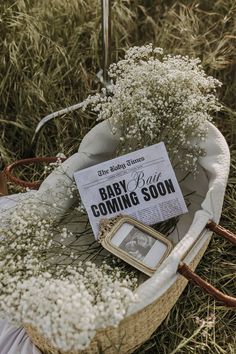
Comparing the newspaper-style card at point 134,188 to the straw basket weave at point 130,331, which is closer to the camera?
the straw basket weave at point 130,331

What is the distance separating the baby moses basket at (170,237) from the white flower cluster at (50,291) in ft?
0.19

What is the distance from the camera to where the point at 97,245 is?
1463 mm

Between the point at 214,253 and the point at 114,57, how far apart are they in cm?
81

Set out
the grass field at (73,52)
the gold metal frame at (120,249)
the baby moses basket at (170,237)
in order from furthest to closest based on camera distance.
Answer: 1. the grass field at (73,52)
2. the gold metal frame at (120,249)
3. the baby moses basket at (170,237)

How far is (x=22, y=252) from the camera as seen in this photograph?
4.27ft

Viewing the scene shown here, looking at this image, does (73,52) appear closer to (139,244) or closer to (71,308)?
(139,244)

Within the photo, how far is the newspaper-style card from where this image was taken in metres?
1.45

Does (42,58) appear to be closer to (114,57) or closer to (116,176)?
(114,57)

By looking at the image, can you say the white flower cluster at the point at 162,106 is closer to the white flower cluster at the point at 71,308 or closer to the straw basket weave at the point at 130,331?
the straw basket weave at the point at 130,331

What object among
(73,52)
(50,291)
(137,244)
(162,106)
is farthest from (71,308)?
(73,52)

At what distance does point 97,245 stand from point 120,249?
0.14 metres

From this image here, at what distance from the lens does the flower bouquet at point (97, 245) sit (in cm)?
111

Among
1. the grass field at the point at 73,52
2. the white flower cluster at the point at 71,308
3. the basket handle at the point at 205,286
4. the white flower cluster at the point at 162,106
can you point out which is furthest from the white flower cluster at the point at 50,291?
the grass field at the point at 73,52

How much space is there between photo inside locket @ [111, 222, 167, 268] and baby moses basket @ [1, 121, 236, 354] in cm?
7
